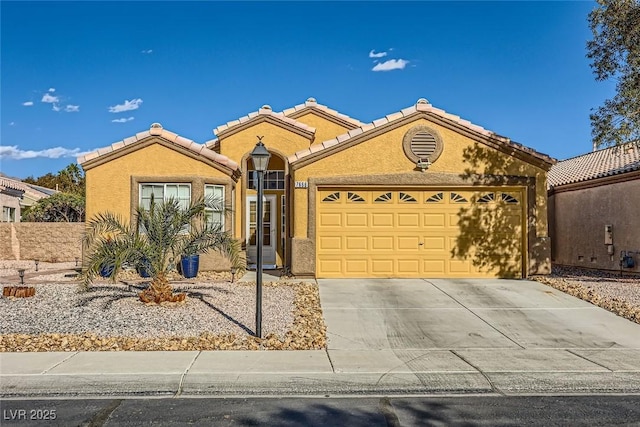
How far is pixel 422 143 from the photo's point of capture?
1465 cm

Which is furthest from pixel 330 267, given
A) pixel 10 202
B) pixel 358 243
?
pixel 10 202

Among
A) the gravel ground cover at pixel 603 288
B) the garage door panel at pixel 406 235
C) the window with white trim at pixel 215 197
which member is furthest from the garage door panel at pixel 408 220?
the window with white trim at pixel 215 197

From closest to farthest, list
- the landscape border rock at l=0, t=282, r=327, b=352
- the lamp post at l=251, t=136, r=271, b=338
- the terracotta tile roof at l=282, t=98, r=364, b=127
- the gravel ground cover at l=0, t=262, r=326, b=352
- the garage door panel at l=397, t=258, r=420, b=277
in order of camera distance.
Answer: the landscape border rock at l=0, t=282, r=327, b=352 < the gravel ground cover at l=0, t=262, r=326, b=352 < the lamp post at l=251, t=136, r=271, b=338 < the garage door panel at l=397, t=258, r=420, b=277 < the terracotta tile roof at l=282, t=98, r=364, b=127

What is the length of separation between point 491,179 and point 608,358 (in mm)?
7454

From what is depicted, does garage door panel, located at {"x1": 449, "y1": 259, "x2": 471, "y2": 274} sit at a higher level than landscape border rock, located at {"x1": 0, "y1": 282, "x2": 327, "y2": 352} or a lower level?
higher

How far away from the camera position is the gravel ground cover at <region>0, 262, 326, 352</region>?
27.6 feet

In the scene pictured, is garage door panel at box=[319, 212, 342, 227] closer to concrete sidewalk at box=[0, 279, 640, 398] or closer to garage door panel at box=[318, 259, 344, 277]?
garage door panel at box=[318, 259, 344, 277]

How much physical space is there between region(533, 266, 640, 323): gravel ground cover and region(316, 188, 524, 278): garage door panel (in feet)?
4.86

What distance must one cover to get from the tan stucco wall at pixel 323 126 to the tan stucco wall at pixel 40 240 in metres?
10.3

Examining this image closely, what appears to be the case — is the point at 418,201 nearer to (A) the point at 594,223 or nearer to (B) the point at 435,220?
(B) the point at 435,220

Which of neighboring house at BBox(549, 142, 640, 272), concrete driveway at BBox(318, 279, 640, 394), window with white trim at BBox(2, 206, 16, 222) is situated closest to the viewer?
concrete driveway at BBox(318, 279, 640, 394)

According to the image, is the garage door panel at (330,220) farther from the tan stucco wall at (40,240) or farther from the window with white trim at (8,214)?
the window with white trim at (8,214)

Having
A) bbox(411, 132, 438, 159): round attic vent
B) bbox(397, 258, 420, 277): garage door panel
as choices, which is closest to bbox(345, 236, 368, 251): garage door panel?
bbox(397, 258, 420, 277): garage door panel

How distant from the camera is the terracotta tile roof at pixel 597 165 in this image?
1599cm
